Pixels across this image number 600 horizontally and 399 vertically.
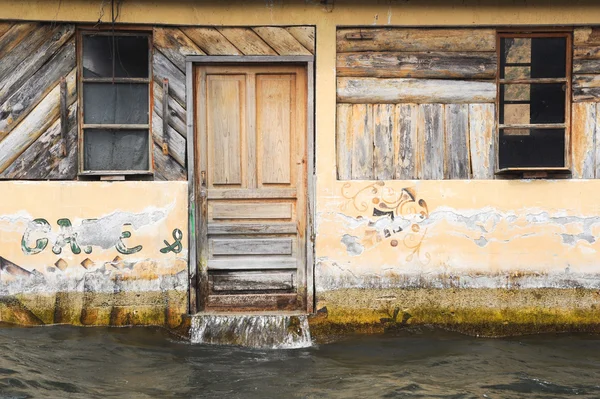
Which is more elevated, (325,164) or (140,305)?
(325,164)

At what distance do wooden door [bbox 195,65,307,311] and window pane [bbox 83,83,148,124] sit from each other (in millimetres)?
684

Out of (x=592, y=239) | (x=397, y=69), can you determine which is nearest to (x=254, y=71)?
(x=397, y=69)

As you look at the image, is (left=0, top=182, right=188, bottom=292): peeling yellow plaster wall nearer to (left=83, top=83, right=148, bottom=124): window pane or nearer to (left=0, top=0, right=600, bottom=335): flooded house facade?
(left=0, top=0, right=600, bottom=335): flooded house facade

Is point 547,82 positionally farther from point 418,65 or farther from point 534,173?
point 418,65

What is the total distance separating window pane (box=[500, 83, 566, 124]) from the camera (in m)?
7.58

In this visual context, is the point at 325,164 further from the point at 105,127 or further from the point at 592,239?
the point at 592,239

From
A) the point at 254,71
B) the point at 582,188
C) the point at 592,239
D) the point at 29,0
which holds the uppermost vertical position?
the point at 29,0

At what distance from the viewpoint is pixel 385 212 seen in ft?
24.2

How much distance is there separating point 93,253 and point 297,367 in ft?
7.84

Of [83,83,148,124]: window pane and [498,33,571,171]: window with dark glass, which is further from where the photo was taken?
[498,33,571,171]: window with dark glass

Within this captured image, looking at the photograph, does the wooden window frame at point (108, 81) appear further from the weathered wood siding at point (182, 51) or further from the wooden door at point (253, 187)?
the wooden door at point (253, 187)

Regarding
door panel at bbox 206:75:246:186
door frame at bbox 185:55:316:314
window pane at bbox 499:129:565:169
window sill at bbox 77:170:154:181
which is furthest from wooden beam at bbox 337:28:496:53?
window sill at bbox 77:170:154:181

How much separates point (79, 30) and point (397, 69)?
3.23 metres

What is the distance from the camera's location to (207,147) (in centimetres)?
746
